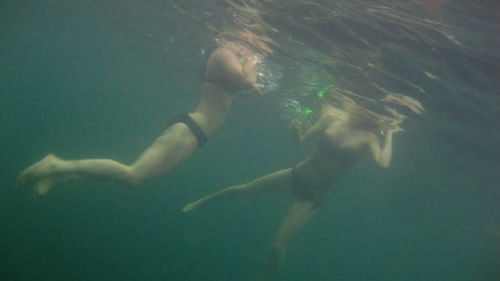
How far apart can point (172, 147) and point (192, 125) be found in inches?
28.6

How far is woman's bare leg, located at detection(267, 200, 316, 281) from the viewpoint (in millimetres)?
8203

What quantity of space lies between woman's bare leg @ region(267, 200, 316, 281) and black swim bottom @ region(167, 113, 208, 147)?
138 inches

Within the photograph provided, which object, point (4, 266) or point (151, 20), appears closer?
point (4, 266)

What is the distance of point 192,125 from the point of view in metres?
6.72

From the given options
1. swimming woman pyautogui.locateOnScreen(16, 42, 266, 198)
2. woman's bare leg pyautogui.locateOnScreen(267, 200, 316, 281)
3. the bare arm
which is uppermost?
swimming woman pyautogui.locateOnScreen(16, 42, 266, 198)

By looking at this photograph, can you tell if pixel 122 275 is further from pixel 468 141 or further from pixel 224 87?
pixel 468 141

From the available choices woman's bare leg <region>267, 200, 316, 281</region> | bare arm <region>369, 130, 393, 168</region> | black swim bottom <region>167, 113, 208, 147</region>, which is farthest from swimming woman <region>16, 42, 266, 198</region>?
bare arm <region>369, 130, 393, 168</region>

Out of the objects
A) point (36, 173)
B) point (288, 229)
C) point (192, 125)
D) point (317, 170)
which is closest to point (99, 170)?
point (36, 173)

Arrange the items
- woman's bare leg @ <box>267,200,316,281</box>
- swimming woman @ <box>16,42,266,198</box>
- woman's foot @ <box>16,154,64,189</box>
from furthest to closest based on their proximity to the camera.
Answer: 1. woman's bare leg @ <box>267,200,316,281</box>
2. swimming woman @ <box>16,42,266,198</box>
3. woman's foot @ <box>16,154,64,189</box>

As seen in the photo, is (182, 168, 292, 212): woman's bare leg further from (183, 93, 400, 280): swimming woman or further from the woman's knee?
the woman's knee

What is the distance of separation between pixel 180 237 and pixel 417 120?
851 inches

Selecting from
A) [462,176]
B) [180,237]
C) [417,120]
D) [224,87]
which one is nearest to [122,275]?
[180,237]

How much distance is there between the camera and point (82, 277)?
46.4 ft

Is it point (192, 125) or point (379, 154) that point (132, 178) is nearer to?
point (192, 125)
